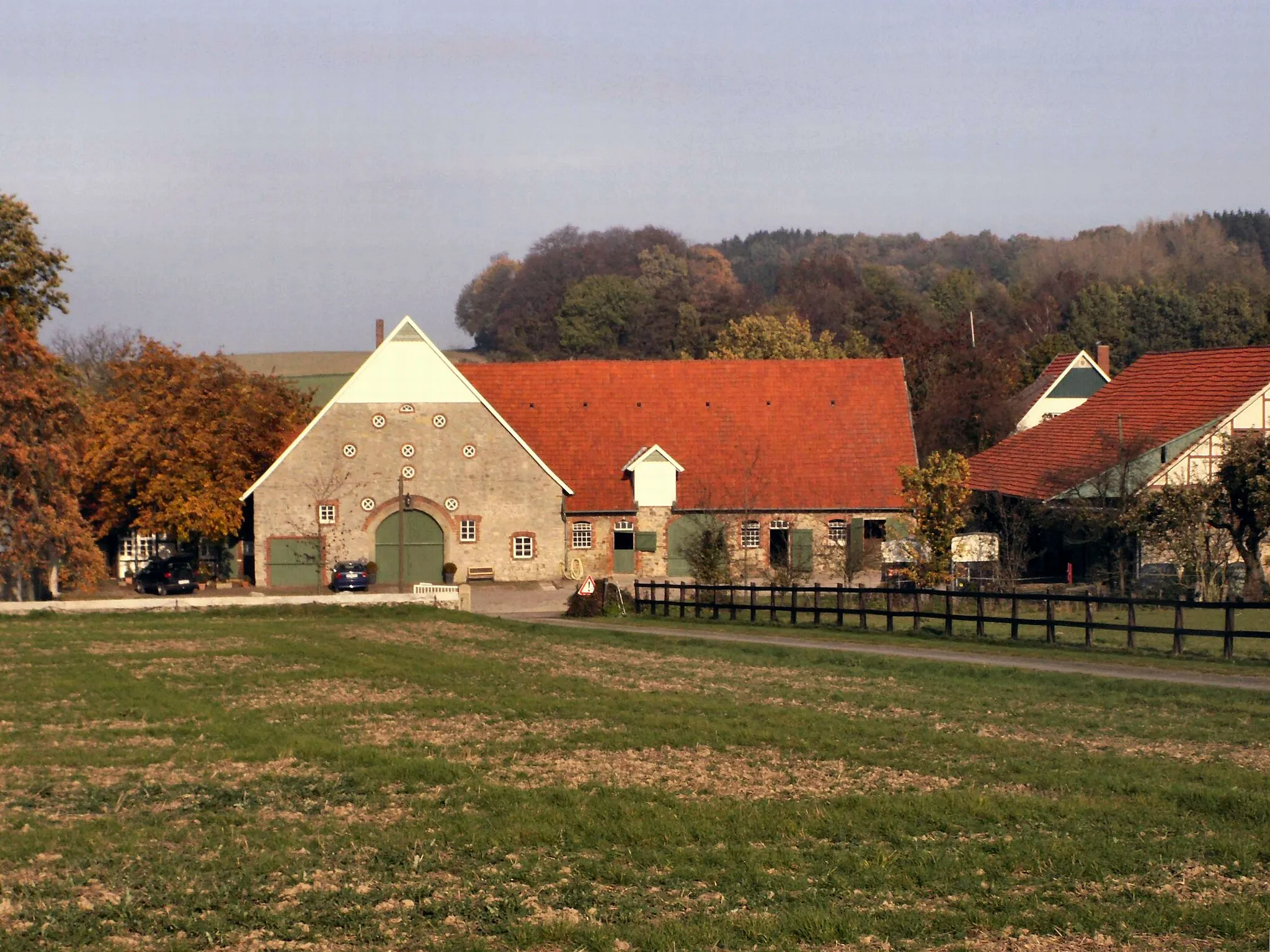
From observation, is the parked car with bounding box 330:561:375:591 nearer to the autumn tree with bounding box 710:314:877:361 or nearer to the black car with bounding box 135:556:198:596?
the black car with bounding box 135:556:198:596

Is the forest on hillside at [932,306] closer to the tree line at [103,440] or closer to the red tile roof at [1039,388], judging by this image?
the red tile roof at [1039,388]

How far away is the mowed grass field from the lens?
9.09m

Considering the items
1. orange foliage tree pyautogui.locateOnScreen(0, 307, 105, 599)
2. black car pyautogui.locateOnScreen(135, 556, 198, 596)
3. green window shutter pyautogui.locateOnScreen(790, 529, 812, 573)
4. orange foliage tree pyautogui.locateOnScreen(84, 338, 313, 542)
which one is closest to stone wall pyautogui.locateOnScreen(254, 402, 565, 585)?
orange foliage tree pyautogui.locateOnScreen(84, 338, 313, 542)

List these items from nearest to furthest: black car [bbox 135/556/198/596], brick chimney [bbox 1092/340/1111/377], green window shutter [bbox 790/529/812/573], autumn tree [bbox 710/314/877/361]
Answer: black car [bbox 135/556/198/596] → green window shutter [bbox 790/529/812/573] → brick chimney [bbox 1092/340/1111/377] → autumn tree [bbox 710/314/877/361]

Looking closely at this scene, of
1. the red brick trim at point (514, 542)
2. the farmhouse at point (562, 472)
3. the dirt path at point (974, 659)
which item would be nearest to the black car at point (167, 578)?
the farmhouse at point (562, 472)

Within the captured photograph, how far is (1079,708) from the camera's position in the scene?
19.0 metres

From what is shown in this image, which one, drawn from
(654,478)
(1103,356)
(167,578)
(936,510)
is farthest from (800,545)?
(1103,356)

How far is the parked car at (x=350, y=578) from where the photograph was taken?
45.2 m

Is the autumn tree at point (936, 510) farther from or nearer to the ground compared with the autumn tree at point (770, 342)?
nearer to the ground

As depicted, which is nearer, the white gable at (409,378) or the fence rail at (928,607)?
the fence rail at (928,607)

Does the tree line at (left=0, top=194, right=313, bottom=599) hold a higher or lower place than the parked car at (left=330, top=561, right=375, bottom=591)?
higher

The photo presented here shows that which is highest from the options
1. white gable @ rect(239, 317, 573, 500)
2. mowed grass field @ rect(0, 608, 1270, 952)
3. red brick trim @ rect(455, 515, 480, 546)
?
white gable @ rect(239, 317, 573, 500)

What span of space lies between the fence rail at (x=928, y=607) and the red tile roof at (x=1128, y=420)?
886 centimetres

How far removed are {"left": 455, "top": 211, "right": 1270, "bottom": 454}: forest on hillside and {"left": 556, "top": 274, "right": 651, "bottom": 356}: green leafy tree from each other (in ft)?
0.43
